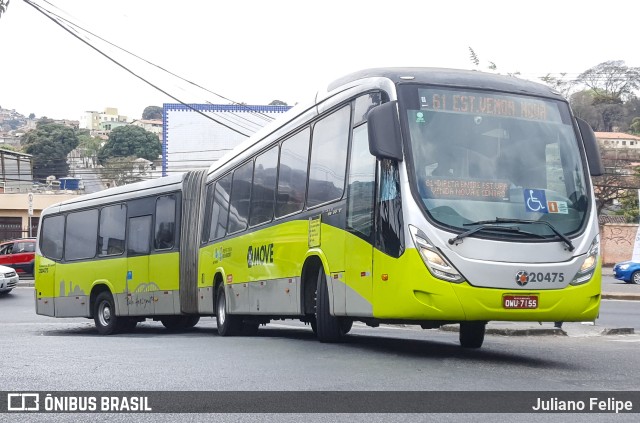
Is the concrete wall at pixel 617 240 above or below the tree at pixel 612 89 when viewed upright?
below

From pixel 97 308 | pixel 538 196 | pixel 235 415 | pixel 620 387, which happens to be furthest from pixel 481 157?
pixel 97 308

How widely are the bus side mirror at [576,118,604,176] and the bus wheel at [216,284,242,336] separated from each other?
7731mm

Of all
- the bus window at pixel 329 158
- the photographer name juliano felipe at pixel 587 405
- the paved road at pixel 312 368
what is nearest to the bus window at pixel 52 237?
the paved road at pixel 312 368

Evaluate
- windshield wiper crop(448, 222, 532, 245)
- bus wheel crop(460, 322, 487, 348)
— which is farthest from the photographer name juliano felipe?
bus wheel crop(460, 322, 487, 348)

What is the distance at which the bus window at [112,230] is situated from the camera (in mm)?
21672

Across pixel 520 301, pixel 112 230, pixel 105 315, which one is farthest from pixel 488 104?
pixel 105 315

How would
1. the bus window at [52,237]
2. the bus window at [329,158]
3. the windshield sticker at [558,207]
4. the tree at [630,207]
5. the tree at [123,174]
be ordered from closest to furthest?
the windshield sticker at [558,207], the bus window at [329,158], the bus window at [52,237], the tree at [123,174], the tree at [630,207]

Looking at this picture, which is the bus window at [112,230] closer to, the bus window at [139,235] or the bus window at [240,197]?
the bus window at [139,235]

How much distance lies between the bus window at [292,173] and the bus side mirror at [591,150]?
3828 millimetres

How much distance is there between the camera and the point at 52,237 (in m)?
24.0

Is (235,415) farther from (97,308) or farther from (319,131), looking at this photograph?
(97,308)

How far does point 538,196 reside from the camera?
10.6 metres

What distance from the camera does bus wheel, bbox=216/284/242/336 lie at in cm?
1705

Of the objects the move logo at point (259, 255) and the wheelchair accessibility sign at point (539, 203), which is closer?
the wheelchair accessibility sign at point (539, 203)
